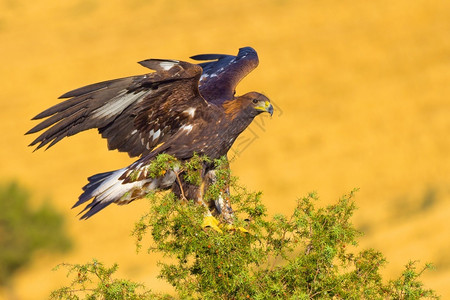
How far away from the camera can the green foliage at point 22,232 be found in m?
20.6

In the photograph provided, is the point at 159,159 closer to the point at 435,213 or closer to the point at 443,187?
the point at 435,213

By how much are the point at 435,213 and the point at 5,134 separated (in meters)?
15.9

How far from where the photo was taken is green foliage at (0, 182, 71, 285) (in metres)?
20.6

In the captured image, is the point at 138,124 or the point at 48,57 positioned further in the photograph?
the point at 48,57

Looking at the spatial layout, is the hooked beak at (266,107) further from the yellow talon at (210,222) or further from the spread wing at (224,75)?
the yellow talon at (210,222)

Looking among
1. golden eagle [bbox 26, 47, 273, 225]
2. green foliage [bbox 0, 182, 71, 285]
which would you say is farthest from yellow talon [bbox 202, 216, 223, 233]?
green foliage [bbox 0, 182, 71, 285]

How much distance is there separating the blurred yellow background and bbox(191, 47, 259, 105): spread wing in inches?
301

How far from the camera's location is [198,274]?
5.28 meters

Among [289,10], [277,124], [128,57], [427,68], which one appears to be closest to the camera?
[277,124]

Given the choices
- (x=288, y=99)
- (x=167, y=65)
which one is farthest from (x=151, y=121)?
(x=288, y=99)

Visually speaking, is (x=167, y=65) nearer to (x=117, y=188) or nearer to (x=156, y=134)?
(x=156, y=134)

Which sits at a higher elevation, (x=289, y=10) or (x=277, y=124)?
(x=289, y=10)

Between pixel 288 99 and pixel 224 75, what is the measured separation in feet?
73.5

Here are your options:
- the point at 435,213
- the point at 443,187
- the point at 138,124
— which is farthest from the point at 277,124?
the point at 138,124
